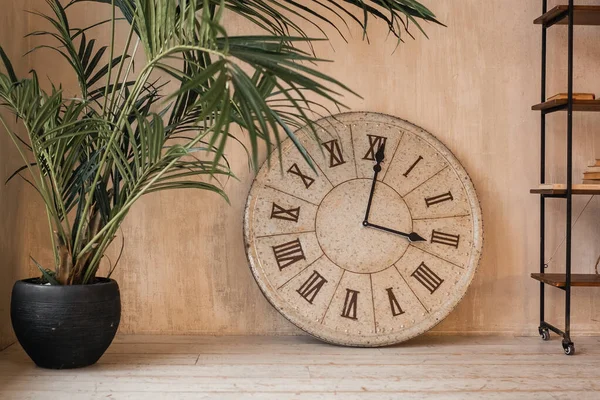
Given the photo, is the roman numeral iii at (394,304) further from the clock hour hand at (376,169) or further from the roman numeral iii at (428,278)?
the clock hour hand at (376,169)

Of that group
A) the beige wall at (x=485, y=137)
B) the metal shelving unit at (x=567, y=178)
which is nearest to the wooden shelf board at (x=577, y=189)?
the metal shelving unit at (x=567, y=178)

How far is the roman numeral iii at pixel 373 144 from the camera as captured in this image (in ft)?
9.27

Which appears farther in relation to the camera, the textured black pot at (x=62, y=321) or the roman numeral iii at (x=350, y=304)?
the roman numeral iii at (x=350, y=304)

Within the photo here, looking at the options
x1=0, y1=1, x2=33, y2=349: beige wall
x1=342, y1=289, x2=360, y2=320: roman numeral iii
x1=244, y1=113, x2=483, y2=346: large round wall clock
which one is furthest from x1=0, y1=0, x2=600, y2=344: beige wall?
x1=0, y1=1, x2=33, y2=349: beige wall

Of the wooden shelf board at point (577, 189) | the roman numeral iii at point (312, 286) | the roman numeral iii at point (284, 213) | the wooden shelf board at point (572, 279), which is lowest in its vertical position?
the roman numeral iii at point (312, 286)

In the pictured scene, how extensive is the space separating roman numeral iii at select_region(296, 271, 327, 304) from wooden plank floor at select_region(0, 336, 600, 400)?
7.7 inches

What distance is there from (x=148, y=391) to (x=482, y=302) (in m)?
1.53

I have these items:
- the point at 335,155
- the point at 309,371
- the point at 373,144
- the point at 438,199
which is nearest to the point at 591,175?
the point at 438,199

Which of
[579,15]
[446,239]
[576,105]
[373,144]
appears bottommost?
[446,239]

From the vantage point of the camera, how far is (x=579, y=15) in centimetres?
274

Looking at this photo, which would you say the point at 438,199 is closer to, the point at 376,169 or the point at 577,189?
the point at 376,169

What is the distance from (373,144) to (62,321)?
1376 mm

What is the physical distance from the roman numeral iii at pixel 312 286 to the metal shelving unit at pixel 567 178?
0.87 metres

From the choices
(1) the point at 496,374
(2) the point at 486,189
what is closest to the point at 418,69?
(2) the point at 486,189
